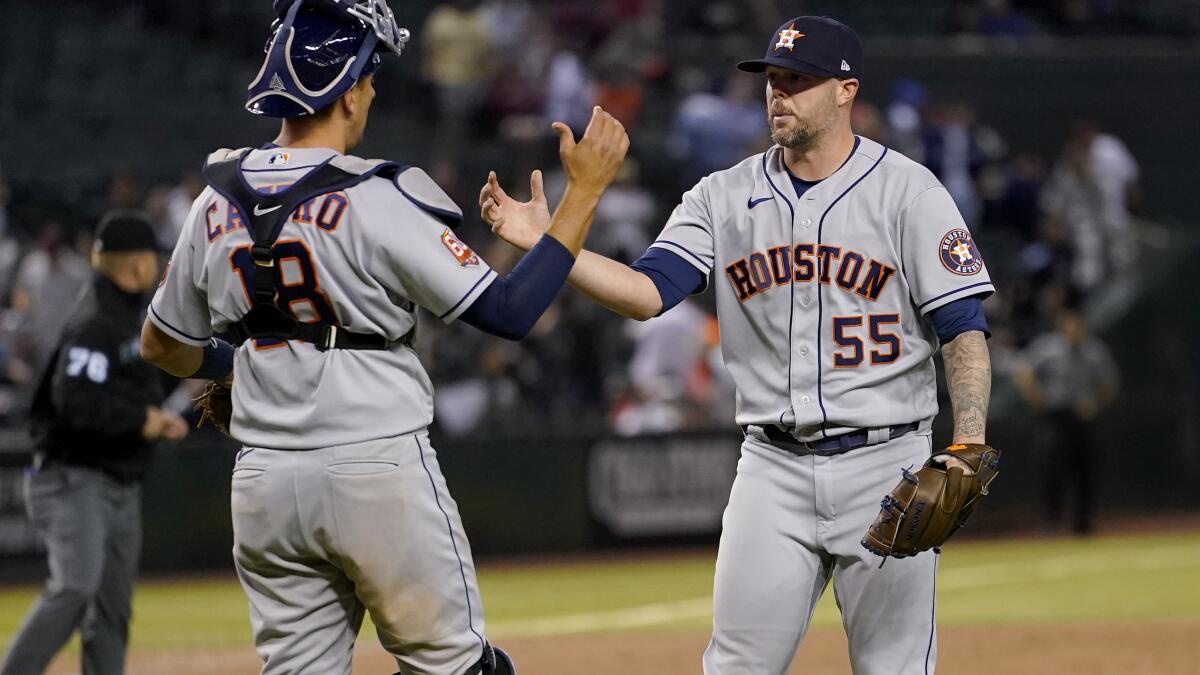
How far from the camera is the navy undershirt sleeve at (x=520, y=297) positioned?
389 centimetres

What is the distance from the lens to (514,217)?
4.41 meters

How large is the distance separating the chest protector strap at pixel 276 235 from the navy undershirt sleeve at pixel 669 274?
984 millimetres

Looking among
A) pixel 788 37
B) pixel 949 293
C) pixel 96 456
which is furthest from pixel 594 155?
pixel 96 456

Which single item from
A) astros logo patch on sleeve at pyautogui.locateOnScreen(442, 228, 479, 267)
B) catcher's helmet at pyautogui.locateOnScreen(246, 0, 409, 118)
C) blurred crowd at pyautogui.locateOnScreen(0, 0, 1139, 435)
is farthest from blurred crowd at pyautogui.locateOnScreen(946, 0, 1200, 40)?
astros logo patch on sleeve at pyautogui.locateOnScreen(442, 228, 479, 267)

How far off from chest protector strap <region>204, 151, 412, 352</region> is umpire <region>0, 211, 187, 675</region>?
2.65 metres

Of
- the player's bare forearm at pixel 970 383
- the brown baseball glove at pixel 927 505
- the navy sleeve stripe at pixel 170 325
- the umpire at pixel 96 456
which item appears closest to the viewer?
the navy sleeve stripe at pixel 170 325

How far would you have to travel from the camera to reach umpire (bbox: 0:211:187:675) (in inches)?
251

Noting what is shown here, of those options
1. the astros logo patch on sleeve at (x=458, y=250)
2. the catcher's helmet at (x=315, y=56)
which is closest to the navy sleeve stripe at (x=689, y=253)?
the astros logo patch on sleeve at (x=458, y=250)

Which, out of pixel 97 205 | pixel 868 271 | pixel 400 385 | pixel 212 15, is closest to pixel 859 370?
pixel 868 271

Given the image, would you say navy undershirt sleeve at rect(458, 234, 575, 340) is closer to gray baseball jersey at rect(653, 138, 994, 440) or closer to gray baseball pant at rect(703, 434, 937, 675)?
gray baseball jersey at rect(653, 138, 994, 440)

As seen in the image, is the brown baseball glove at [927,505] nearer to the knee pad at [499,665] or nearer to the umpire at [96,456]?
the knee pad at [499,665]

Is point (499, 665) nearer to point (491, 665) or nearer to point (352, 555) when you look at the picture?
point (491, 665)

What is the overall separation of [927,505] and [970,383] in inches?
14.5

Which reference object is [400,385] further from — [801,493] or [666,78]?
[666,78]
